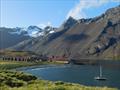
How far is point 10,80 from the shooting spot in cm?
6475

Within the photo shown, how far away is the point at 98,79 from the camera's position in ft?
583

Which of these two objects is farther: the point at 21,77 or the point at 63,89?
the point at 21,77

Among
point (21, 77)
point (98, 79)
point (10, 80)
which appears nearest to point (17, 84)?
point (10, 80)

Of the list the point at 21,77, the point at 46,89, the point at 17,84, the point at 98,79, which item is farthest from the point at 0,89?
the point at 98,79

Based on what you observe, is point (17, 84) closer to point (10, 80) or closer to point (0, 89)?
point (10, 80)

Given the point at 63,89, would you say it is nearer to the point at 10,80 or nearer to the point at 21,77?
the point at 10,80

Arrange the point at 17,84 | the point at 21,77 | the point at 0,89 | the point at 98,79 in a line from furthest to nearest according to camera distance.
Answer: the point at 98,79
the point at 21,77
the point at 17,84
the point at 0,89

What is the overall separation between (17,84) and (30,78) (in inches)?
725

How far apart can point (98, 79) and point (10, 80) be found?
117473 mm

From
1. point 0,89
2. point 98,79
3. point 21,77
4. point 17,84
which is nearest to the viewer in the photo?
point 0,89

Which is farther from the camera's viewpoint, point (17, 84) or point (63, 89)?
point (17, 84)

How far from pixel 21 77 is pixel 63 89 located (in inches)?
1287

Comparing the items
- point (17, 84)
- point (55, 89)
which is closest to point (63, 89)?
point (55, 89)

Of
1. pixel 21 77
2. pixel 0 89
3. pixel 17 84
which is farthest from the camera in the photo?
pixel 21 77
